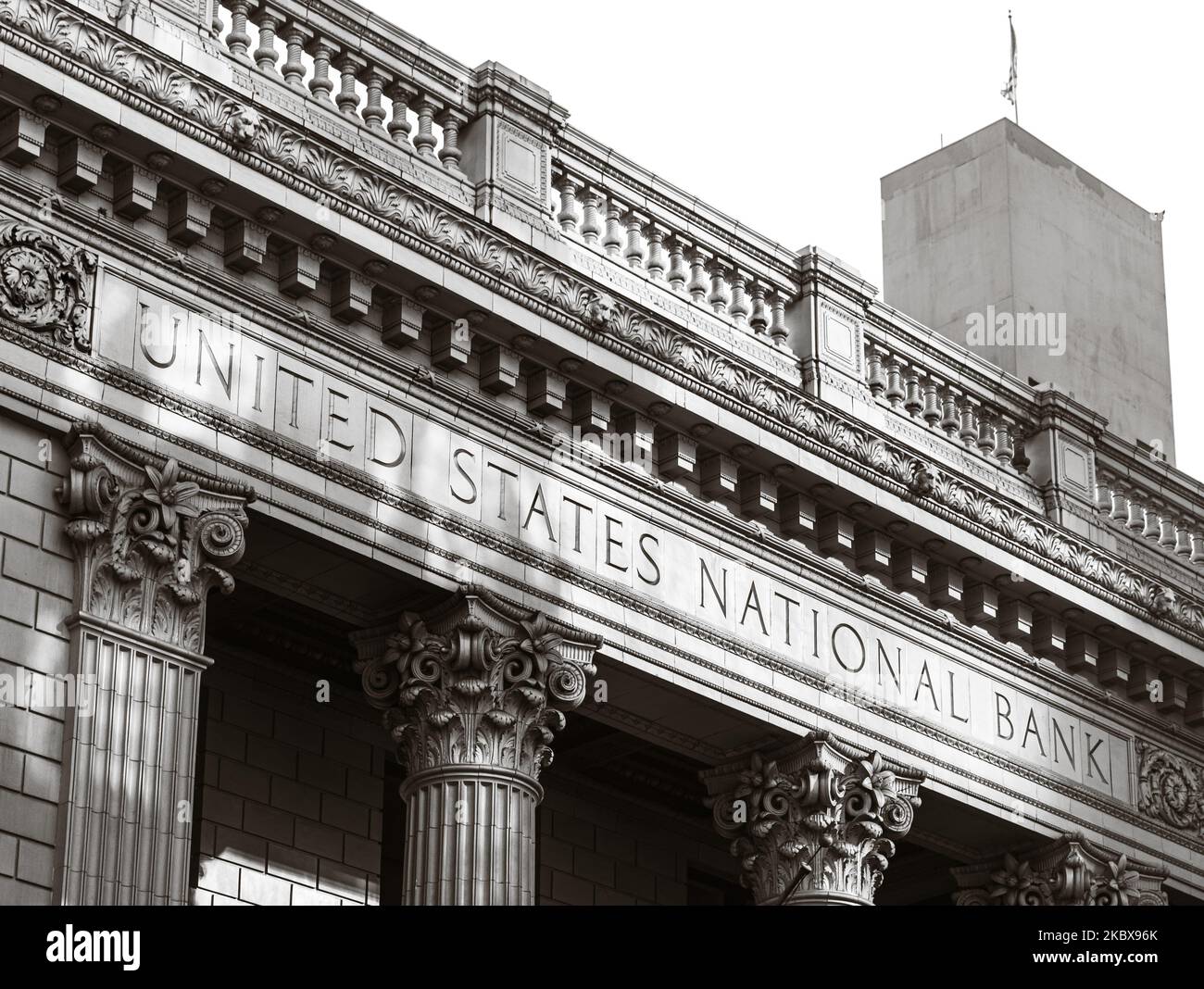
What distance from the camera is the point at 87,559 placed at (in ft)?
65.8

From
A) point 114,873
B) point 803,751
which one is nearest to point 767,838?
point 803,751

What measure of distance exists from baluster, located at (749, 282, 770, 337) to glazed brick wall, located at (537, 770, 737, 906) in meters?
5.29

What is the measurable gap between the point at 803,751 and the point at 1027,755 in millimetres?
3734

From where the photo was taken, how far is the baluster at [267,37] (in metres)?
23.0

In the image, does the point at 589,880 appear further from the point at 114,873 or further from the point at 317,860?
the point at 114,873

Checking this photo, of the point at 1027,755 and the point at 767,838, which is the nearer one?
the point at 767,838

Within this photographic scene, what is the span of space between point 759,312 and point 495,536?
18.5 ft

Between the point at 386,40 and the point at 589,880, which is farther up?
the point at 386,40

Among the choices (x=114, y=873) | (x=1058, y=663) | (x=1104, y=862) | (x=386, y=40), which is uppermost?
(x=386, y=40)

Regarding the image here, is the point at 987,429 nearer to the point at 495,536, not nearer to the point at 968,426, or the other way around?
the point at 968,426

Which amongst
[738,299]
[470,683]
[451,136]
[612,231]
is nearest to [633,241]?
[612,231]

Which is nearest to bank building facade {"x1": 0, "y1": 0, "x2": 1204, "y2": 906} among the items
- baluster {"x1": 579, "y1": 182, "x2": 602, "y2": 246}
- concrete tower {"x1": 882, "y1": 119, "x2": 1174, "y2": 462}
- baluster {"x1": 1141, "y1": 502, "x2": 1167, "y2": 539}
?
baluster {"x1": 579, "y1": 182, "x2": 602, "y2": 246}

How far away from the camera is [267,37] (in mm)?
23109

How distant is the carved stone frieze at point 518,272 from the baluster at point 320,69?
49.7 inches
